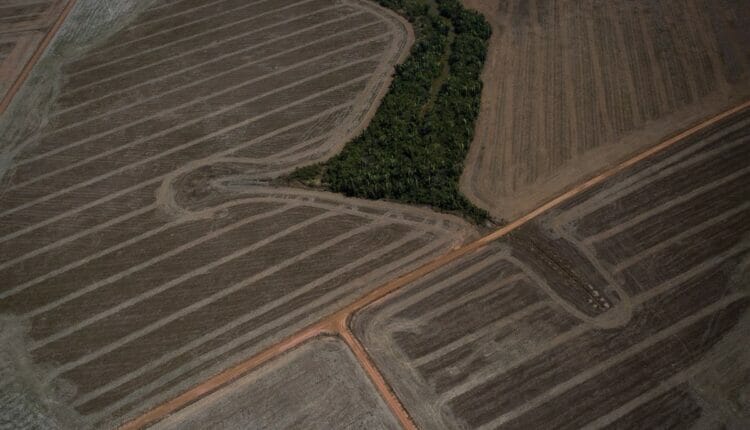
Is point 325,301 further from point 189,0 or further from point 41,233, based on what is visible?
point 189,0

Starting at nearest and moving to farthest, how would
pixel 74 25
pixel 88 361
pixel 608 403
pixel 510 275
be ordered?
1. pixel 608 403
2. pixel 88 361
3. pixel 510 275
4. pixel 74 25

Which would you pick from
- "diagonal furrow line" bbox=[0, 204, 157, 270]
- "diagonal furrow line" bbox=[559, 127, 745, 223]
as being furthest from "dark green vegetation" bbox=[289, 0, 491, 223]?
"diagonal furrow line" bbox=[0, 204, 157, 270]

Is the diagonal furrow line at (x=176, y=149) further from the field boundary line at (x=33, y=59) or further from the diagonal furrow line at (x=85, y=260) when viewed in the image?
the field boundary line at (x=33, y=59)

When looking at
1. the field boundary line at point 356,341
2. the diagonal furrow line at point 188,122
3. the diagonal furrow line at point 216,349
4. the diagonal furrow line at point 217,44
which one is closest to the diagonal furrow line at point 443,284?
the field boundary line at point 356,341

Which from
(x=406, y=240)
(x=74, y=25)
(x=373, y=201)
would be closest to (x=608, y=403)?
(x=406, y=240)

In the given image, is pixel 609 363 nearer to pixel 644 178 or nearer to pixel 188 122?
pixel 644 178

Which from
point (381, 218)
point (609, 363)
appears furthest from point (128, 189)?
point (609, 363)

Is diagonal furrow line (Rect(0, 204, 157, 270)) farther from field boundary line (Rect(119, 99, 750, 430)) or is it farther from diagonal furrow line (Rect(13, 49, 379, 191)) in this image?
field boundary line (Rect(119, 99, 750, 430))

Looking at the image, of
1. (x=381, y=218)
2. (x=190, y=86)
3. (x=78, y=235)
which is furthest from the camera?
(x=190, y=86)
